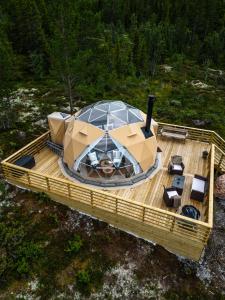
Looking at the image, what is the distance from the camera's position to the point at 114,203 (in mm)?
11891

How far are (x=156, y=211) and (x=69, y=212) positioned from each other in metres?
4.78

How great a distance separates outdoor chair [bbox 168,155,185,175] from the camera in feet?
46.1

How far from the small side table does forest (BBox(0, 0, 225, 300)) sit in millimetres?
2972

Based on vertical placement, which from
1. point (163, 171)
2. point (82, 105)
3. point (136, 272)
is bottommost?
point (136, 272)

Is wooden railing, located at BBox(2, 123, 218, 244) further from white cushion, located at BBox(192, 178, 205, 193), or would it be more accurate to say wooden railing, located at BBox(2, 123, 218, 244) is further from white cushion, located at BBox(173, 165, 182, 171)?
white cushion, located at BBox(173, 165, 182, 171)

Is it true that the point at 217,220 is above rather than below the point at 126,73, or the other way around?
below

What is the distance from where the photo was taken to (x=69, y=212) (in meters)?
13.0

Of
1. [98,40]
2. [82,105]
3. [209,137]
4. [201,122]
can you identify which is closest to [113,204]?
[209,137]

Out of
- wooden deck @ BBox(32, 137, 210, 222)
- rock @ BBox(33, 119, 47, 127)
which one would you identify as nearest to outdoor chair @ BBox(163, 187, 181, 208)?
wooden deck @ BBox(32, 137, 210, 222)

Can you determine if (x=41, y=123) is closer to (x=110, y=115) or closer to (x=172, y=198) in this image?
(x=110, y=115)

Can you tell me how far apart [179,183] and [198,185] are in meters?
0.96

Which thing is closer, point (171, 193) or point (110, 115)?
point (171, 193)

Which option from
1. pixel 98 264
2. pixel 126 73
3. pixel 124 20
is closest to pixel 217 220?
pixel 98 264

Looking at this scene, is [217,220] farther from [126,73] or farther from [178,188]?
[126,73]
